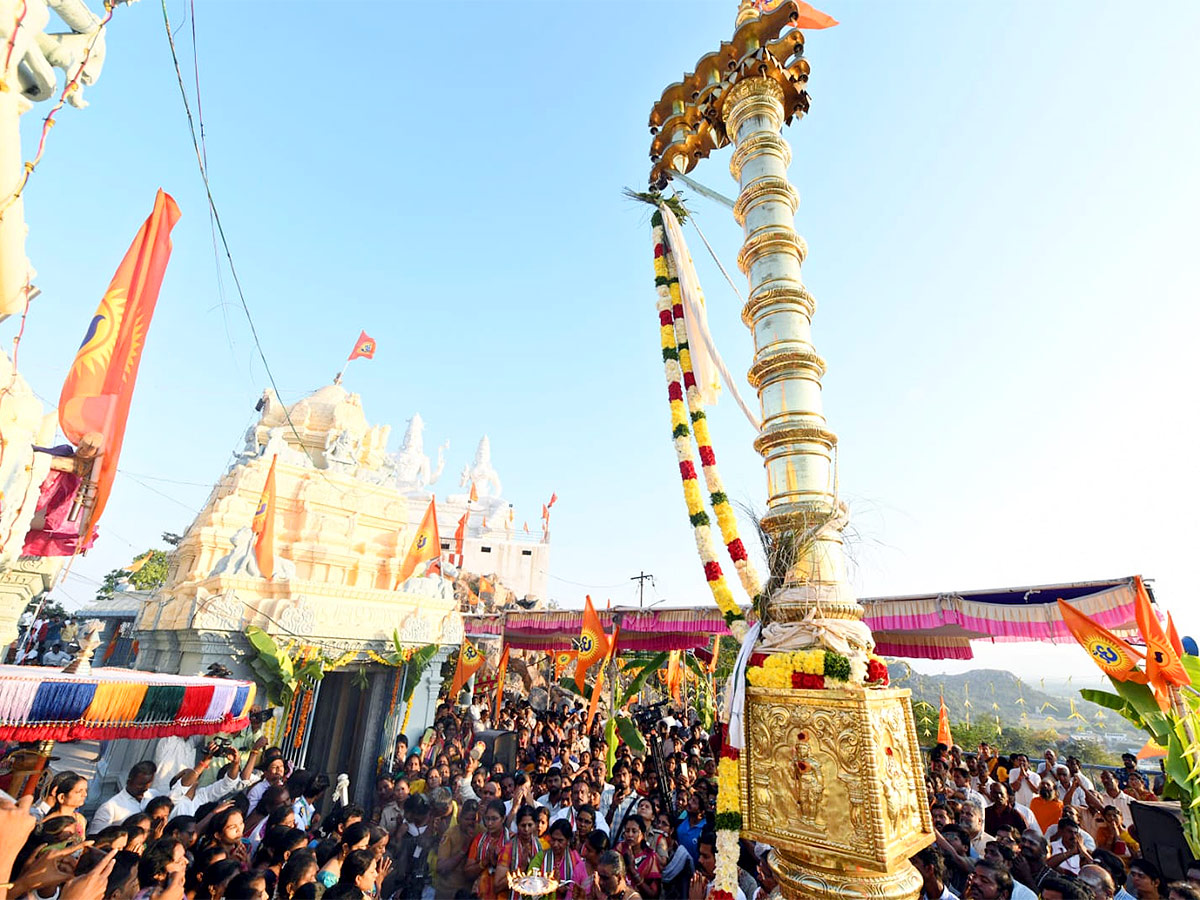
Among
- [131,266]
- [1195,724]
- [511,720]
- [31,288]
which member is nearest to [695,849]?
[1195,724]

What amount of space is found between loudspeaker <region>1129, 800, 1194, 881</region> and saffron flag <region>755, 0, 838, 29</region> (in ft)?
26.2

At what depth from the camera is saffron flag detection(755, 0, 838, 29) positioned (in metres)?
4.82

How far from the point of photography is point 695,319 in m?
5.25

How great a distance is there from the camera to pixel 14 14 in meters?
2.53

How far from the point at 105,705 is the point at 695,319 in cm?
651

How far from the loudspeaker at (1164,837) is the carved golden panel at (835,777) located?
3984mm

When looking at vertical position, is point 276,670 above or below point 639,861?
above

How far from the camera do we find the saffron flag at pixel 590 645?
420 inches

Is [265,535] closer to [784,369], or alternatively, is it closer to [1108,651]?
[784,369]

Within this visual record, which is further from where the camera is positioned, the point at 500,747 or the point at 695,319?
the point at 500,747

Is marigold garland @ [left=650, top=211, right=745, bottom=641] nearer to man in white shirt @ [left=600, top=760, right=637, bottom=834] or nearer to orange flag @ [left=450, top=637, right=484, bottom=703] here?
man in white shirt @ [left=600, top=760, right=637, bottom=834]

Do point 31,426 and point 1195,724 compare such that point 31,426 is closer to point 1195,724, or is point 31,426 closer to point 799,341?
point 799,341

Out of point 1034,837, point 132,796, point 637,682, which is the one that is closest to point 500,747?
point 637,682

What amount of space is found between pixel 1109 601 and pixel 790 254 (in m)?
6.68
